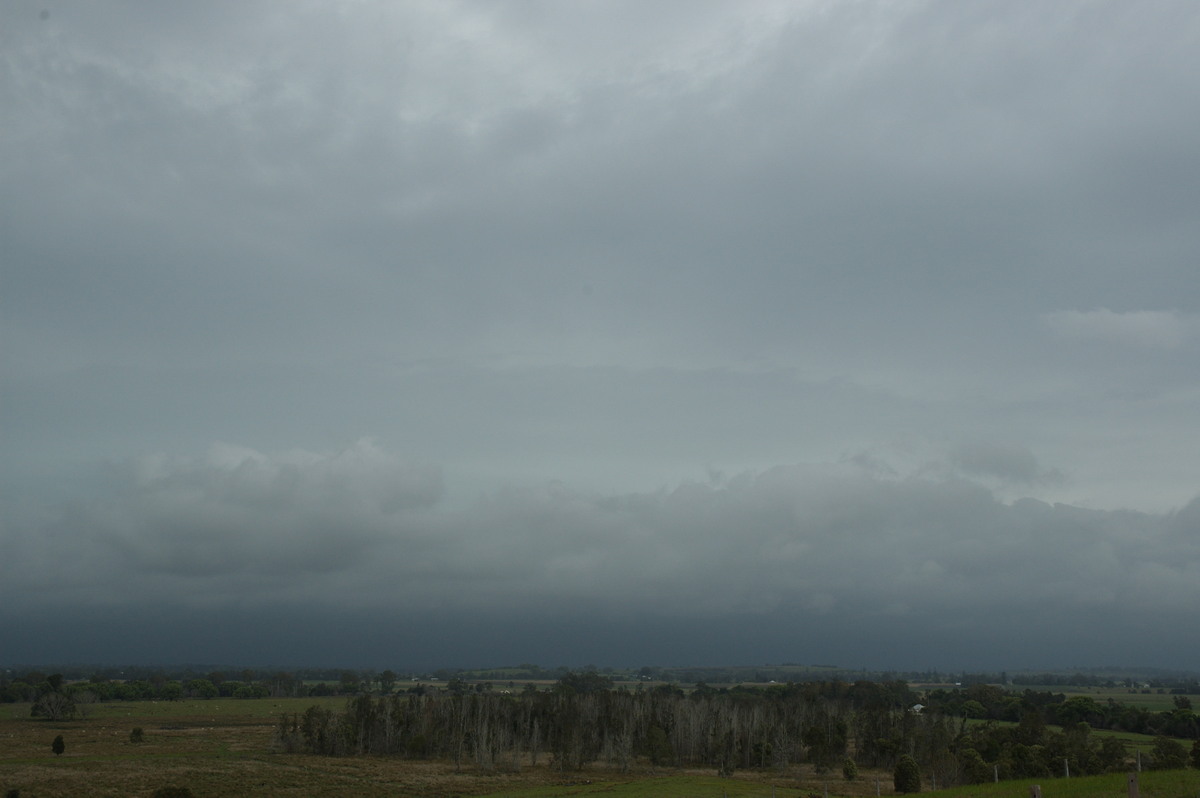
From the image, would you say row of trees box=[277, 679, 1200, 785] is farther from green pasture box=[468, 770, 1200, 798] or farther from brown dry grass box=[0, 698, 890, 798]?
green pasture box=[468, 770, 1200, 798]

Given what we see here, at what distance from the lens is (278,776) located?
86938mm

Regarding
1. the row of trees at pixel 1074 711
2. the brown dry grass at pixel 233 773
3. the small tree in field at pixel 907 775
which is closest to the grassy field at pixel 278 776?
the brown dry grass at pixel 233 773

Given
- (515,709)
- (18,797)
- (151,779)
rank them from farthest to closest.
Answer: (515,709), (151,779), (18,797)

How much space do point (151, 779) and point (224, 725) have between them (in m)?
85.6

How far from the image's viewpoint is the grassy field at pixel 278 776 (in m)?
72.0

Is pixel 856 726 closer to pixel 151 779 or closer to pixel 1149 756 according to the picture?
pixel 1149 756

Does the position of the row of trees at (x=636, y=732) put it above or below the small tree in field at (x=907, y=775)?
below

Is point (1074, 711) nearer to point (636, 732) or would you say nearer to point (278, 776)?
point (636, 732)

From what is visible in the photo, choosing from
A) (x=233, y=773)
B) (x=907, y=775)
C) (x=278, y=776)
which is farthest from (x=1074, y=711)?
(x=233, y=773)

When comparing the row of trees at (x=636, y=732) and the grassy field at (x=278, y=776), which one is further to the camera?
the row of trees at (x=636, y=732)

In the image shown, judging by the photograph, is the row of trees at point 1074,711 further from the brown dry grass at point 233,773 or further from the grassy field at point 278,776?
the brown dry grass at point 233,773

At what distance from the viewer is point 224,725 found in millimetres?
156250

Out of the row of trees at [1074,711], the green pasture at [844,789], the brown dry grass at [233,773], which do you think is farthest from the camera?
the row of trees at [1074,711]

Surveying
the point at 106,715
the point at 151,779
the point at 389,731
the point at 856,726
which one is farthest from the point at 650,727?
the point at 106,715
